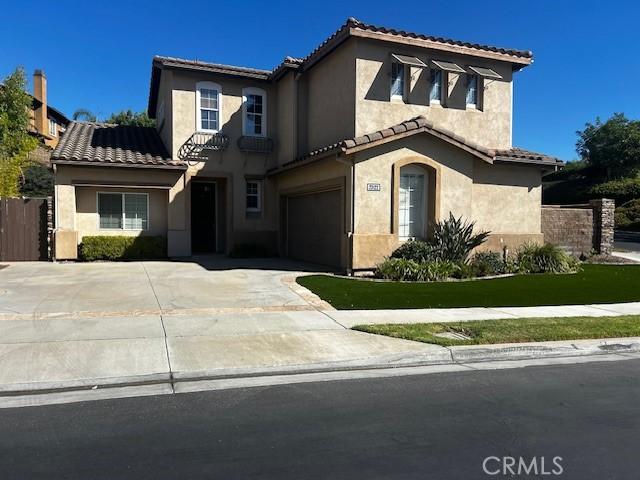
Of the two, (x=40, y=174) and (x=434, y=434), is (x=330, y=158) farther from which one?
(x=40, y=174)

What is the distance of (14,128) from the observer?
23.7m

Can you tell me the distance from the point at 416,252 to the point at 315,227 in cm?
400

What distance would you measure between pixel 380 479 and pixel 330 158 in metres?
12.2

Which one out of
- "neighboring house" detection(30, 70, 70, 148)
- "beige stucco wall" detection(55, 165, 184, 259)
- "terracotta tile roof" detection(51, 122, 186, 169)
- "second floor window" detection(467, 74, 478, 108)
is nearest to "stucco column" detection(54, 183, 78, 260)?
"beige stucco wall" detection(55, 165, 184, 259)

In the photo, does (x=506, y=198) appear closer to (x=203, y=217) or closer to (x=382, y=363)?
(x=203, y=217)

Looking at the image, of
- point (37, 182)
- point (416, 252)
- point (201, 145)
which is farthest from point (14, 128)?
point (416, 252)

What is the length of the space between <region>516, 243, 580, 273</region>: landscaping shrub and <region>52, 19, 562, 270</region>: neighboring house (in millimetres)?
774

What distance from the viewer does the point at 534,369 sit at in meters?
6.73

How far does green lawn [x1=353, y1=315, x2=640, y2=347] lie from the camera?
7.70 metres

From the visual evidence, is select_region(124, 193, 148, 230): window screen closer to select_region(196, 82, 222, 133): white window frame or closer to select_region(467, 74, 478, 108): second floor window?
select_region(196, 82, 222, 133): white window frame

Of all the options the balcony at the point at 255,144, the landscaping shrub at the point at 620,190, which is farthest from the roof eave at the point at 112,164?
the landscaping shrub at the point at 620,190

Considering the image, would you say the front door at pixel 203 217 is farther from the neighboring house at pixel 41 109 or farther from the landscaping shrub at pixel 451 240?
the neighboring house at pixel 41 109

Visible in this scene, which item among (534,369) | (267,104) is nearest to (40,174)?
(267,104)

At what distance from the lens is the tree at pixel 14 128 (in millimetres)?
20656
